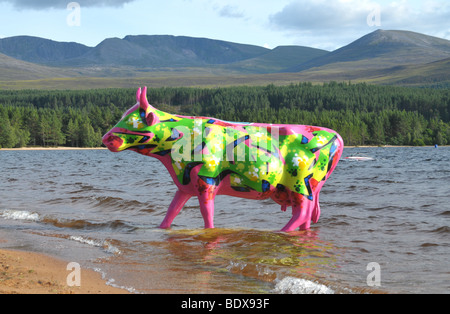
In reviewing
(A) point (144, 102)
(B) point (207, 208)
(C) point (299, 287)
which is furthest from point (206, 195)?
(C) point (299, 287)

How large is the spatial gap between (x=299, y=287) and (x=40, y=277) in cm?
361

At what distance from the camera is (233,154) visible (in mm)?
10867

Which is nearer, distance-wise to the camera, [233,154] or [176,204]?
[233,154]

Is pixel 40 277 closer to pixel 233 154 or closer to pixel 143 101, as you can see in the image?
pixel 143 101

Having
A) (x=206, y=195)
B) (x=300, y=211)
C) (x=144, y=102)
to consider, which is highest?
(x=144, y=102)

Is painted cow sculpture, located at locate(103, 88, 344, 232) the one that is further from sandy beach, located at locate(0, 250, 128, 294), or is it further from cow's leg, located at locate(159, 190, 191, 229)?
sandy beach, located at locate(0, 250, 128, 294)

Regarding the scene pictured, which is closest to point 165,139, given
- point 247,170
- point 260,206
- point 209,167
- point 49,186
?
point 209,167

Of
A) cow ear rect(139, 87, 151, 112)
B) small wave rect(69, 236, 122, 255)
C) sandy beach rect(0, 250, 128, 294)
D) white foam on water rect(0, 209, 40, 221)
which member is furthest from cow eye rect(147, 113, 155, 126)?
white foam on water rect(0, 209, 40, 221)

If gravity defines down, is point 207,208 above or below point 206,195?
below

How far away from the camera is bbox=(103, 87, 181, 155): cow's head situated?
10.9 meters

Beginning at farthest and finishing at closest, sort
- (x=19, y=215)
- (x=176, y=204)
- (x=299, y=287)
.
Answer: (x=19, y=215)
(x=176, y=204)
(x=299, y=287)
